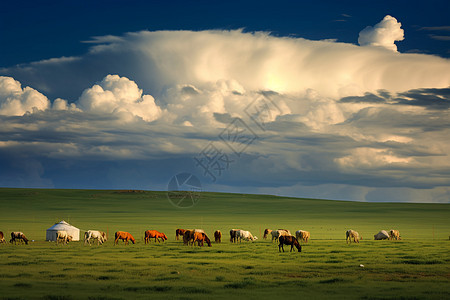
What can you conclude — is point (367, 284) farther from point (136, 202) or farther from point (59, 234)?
point (136, 202)

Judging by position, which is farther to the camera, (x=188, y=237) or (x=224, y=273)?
(x=188, y=237)

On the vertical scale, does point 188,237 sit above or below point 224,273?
above

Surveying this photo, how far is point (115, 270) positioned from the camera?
29.1 m

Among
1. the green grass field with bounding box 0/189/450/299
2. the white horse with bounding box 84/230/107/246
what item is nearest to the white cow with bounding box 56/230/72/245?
the white horse with bounding box 84/230/107/246

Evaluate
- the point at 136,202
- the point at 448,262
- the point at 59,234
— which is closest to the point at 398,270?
the point at 448,262

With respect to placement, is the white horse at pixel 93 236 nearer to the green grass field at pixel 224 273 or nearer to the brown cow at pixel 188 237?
the green grass field at pixel 224 273

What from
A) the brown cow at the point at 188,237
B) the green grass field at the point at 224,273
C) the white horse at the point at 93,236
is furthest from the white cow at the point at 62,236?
the brown cow at the point at 188,237

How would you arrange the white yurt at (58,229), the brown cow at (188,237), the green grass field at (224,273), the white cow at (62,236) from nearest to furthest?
the green grass field at (224,273), the brown cow at (188,237), the white cow at (62,236), the white yurt at (58,229)

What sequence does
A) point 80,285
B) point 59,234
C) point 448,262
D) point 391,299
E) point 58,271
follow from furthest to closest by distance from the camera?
point 59,234 → point 448,262 → point 58,271 → point 80,285 → point 391,299

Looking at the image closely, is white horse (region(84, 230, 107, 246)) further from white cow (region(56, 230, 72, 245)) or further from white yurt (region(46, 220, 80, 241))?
white yurt (region(46, 220, 80, 241))

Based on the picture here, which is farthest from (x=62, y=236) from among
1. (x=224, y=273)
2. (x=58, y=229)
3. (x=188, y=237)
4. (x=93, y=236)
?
(x=224, y=273)

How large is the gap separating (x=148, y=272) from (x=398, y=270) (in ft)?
44.4

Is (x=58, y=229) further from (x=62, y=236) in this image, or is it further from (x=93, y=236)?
(x=93, y=236)

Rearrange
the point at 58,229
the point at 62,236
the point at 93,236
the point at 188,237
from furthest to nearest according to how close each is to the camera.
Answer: the point at 58,229
the point at 62,236
the point at 93,236
the point at 188,237
